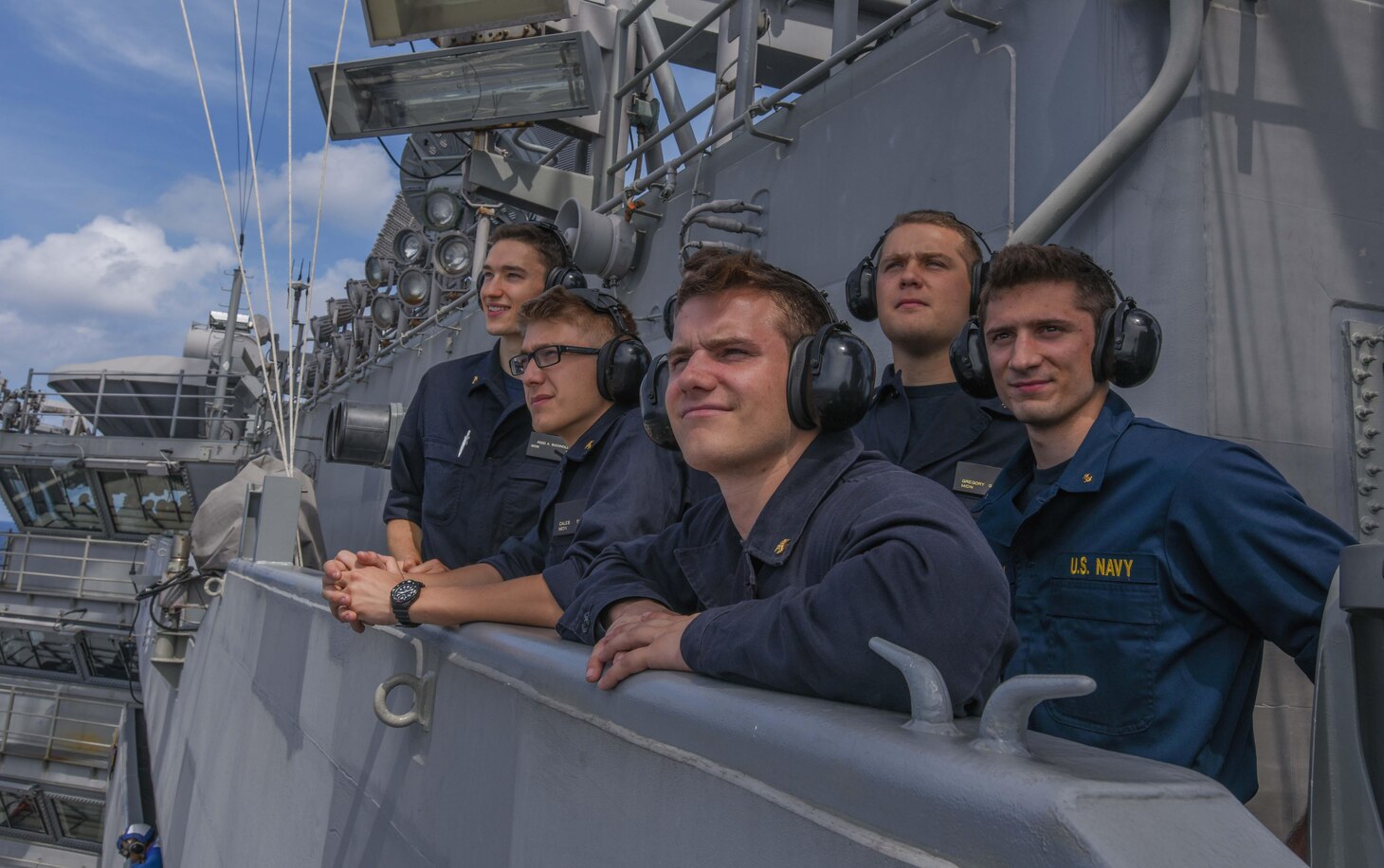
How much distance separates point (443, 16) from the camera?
779 centimetres

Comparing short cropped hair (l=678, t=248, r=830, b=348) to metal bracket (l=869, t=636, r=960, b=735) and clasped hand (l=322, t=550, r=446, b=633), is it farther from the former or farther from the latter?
clasped hand (l=322, t=550, r=446, b=633)

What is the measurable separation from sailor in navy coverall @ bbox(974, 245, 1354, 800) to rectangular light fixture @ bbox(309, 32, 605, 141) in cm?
574

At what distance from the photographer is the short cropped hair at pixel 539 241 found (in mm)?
3572

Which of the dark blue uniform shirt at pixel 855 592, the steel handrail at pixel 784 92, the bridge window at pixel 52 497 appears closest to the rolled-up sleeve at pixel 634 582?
the dark blue uniform shirt at pixel 855 592

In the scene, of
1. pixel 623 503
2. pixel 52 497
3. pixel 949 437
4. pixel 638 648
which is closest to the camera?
pixel 638 648

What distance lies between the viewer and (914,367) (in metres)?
2.86

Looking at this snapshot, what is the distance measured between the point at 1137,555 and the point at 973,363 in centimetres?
69

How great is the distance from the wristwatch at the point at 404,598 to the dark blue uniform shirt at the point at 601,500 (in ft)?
0.96

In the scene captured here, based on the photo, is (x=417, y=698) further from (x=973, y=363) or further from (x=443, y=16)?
(x=443, y=16)

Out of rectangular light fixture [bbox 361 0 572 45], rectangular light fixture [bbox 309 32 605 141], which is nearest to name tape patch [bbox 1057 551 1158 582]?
rectangular light fixture [bbox 309 32 605 141]

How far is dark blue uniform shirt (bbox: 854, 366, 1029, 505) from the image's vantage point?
104 inches

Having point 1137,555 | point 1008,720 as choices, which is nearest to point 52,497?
point 1137,555

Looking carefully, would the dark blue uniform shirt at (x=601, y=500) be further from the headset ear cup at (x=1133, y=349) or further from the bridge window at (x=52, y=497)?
the bridge window at (x=52, y=497)

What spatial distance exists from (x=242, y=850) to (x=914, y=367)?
10.7ft
